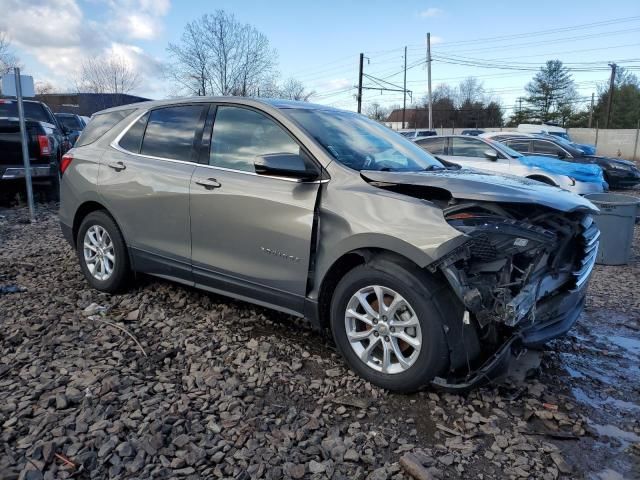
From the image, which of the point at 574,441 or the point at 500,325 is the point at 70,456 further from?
the point at 574,441

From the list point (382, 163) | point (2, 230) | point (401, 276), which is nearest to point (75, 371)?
point (401, 276)

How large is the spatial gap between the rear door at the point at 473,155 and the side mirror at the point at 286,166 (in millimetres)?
7451

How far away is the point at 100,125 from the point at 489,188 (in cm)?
369

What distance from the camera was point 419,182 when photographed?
2.95m

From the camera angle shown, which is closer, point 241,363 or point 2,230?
point 241,363

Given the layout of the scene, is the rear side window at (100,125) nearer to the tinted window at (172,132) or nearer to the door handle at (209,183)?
the tinted window at (172,132)

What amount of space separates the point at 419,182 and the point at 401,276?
0.56m

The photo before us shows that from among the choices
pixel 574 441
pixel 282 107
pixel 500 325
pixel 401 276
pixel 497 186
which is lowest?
pixel 574 441

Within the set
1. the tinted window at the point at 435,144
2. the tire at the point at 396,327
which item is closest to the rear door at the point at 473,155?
the tinted window at the point at 435,144

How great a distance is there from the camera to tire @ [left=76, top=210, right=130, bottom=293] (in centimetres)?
448

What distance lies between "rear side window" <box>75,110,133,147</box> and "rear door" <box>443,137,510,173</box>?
7.09 m

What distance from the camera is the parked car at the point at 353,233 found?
280 cm

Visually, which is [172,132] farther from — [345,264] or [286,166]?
[345,264]

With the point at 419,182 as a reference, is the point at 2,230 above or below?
below
